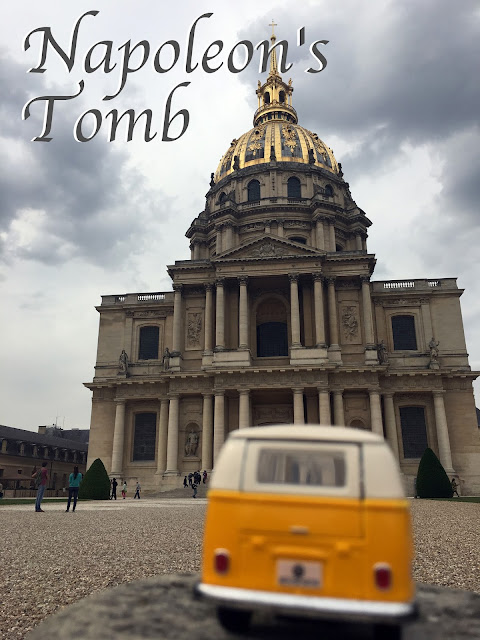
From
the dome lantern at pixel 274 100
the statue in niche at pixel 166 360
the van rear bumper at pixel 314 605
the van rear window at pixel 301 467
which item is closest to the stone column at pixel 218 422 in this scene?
the statue in niche at pixel 166 360

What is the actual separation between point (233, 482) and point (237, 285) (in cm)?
4290

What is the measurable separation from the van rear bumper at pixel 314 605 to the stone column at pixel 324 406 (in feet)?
121

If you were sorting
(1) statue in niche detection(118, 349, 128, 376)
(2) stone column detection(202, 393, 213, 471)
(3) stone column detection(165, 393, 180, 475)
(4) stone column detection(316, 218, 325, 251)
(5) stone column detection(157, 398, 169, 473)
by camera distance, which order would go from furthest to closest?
(4) stone column detection(316, 218, 325, 251) → (1) statue in niche detection(118, 349, 128, 376) → (5) stone column detection(157, 398, 169, 473) → (3) stone column detection(165, 393, 180, 475) → (2) stone column detection(202, 393, 213, 471)

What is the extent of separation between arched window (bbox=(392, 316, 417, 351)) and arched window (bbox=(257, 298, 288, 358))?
9.31 m

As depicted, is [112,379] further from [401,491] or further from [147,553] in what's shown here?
[401,491]

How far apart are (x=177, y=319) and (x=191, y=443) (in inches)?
409

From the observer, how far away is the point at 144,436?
44.5 metres

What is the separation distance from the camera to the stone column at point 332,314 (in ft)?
141

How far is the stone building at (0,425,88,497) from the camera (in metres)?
49.8

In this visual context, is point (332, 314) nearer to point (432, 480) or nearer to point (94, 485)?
point (432, 480)

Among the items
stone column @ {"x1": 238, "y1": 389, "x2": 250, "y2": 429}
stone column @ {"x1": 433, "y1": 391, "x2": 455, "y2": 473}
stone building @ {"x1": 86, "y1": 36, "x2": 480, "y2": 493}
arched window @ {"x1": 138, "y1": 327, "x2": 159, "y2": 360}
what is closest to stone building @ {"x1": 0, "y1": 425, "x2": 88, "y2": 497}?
stone building @ {"x1": 86, "y1": 36, "x2": 480, "y2": 493}

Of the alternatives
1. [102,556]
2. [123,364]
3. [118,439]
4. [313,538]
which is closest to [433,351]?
[123,364]

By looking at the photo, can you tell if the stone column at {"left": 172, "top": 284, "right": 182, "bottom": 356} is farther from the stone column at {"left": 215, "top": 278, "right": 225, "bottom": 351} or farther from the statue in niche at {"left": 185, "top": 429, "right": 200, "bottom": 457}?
the statue in niche at {"left": 185, "top": 429, "right": 200, "bottom": 457}

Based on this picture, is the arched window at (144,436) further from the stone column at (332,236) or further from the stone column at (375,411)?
the stone column at (332,236)
